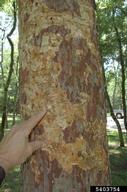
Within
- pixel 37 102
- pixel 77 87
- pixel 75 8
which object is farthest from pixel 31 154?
pixel 75 8

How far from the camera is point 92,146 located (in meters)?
2.35

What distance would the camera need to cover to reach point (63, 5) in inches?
94.1

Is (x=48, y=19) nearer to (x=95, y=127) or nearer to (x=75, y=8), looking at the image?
(x=75, y=8)

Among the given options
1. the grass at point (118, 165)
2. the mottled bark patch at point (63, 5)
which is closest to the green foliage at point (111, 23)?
the grass at point (118, 165)

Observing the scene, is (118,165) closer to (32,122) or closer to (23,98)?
(23,98)

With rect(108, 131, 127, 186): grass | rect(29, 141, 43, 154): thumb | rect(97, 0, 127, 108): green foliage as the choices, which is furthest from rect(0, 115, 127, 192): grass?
rect(29, 141, 43, 154): thumb

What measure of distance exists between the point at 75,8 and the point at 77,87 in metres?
0.49

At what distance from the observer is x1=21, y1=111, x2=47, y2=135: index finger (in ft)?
7.53

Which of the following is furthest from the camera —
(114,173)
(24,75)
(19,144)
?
(114,173)

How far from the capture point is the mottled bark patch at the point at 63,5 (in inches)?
94.1

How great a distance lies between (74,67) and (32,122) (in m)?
0.40

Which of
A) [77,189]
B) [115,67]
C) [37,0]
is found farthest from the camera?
[115,67]

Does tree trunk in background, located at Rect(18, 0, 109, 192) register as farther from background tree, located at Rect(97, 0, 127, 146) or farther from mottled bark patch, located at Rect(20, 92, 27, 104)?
background tree, located at Rect(97, 0, 127, 146)

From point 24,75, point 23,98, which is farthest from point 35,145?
point 24,75
